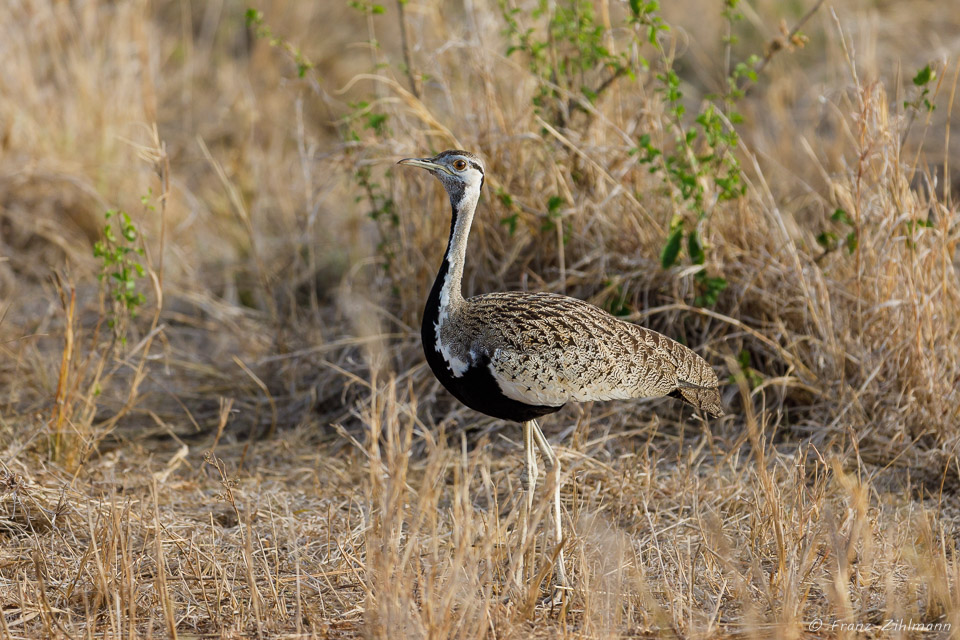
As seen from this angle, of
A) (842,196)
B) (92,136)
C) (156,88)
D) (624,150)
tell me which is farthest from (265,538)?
(156,88)

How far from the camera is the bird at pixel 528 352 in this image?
124 inches

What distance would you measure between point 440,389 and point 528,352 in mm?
1390

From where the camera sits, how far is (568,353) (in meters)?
3.22

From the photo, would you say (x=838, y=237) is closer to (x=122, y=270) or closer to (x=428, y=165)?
(x=428, y=165)

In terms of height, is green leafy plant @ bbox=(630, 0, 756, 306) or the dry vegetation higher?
green leafy plant @ bbox=(630, 0, 756, 306)

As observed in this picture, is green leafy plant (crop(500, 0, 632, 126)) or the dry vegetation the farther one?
green leafy plant (crop(500, 0, 632, 126))

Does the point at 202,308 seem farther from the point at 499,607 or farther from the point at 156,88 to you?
the point at 499,607

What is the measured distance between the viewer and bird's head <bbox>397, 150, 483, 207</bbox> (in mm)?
3398

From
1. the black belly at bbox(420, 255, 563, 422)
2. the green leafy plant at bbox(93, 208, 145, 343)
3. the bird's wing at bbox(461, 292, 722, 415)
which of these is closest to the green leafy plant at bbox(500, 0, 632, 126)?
the bird's wing at bbox(461, 292, 722, 415)

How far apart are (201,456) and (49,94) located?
2.90 metres

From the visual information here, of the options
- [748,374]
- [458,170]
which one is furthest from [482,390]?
[748,374]

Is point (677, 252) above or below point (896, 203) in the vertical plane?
below

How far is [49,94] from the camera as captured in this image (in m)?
6.06

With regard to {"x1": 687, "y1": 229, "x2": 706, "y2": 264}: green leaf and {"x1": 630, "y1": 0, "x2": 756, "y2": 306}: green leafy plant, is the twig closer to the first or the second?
{"x1": 630, "y1": 0, "x2": 756, "y2": 306}: green leafy plant
